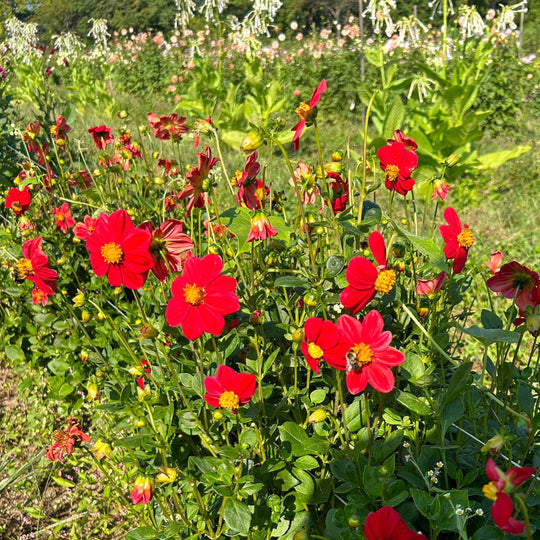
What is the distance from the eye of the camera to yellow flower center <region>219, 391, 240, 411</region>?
0.91m

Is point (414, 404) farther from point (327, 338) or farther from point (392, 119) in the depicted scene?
point (392, 119)

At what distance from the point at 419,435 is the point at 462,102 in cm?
289

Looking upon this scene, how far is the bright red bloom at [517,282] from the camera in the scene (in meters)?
0.95

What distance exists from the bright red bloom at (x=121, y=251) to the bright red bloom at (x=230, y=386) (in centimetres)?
22

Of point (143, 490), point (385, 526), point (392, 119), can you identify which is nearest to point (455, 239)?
point (385, 526)

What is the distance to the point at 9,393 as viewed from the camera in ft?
7.50

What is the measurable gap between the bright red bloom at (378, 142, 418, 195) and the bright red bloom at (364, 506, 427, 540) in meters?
0.75

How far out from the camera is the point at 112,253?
95 cm

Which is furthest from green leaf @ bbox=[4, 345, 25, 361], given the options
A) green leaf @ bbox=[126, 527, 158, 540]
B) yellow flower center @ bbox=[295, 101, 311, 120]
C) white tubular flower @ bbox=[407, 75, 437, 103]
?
white tubular flower @ bbox=[407, 75, 437, 103]

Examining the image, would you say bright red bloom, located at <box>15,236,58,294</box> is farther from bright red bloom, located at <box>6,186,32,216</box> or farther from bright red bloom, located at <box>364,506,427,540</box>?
bright red bloom, located at <box>364,506,427,540</box>

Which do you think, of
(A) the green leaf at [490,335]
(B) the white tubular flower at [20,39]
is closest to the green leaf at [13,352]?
(A) the green leaf at [490,335]

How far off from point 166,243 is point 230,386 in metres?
0.31

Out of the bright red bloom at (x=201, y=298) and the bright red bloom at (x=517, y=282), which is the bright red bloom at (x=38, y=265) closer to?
the bright red bloom at (x=201, y=298)

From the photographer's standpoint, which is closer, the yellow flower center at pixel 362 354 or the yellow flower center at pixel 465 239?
the yellow flower center at pixel 362 354
